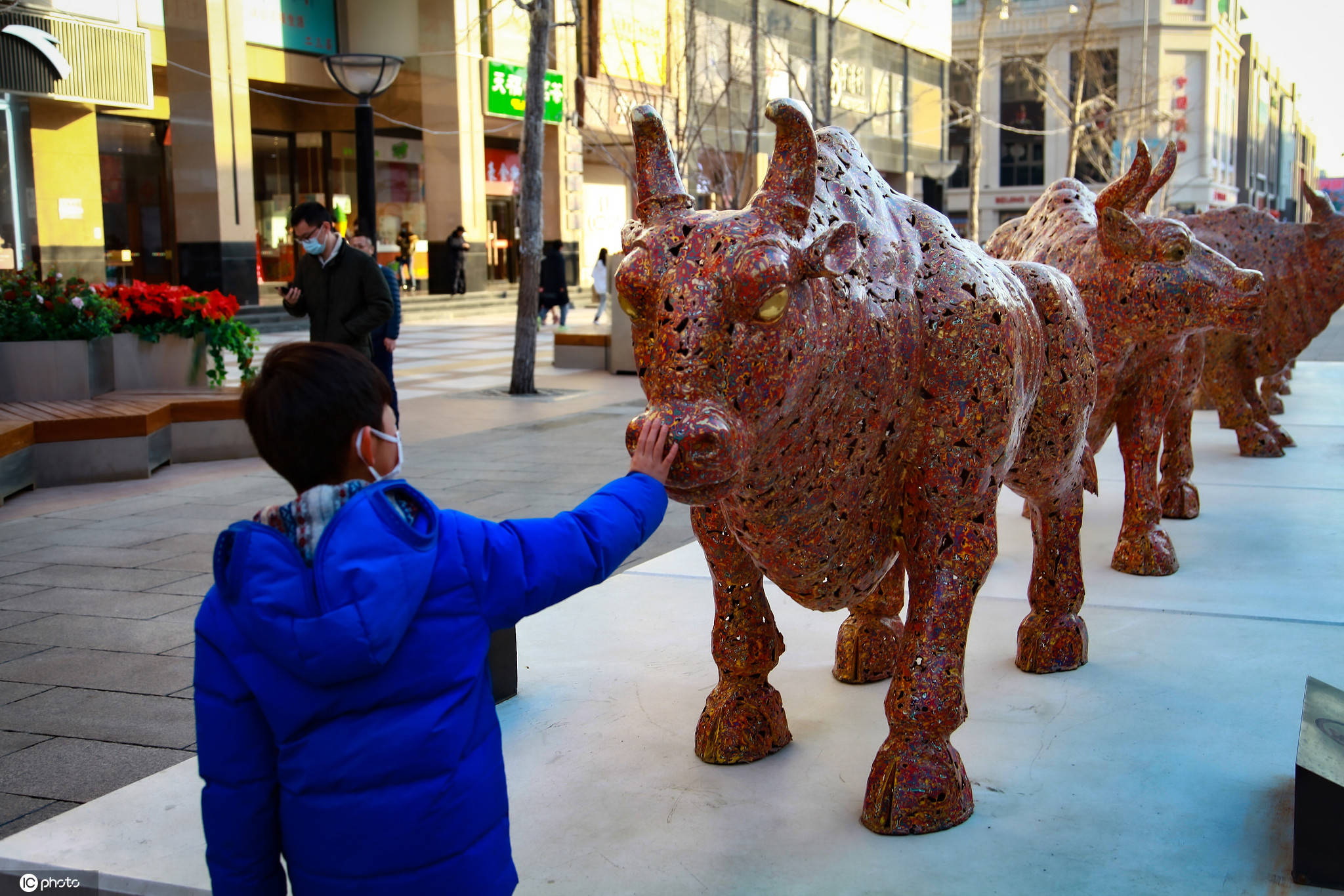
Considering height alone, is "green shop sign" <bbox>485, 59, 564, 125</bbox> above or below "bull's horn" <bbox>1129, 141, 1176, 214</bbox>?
above

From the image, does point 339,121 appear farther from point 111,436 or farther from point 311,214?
point 111,436

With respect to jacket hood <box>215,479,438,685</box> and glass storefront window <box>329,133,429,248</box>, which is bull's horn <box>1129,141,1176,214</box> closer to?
jacket hood <box>215,479,438,685</box>

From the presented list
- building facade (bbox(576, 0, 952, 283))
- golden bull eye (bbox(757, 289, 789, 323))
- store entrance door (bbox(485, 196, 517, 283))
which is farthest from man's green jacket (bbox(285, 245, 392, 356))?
store entrance door (bbox(485, 196, 517, 283))

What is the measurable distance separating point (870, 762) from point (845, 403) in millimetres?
1226

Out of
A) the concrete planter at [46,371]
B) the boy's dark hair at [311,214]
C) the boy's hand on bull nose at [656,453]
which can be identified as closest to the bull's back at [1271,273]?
the boy's dark hair at [311,214]

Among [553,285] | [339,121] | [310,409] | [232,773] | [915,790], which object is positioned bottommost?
[915,790]

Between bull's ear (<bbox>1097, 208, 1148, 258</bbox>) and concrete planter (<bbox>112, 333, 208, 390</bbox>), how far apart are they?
296 inches

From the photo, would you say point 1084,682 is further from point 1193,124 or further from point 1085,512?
point 1193,124

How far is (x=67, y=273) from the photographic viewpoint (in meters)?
19.2

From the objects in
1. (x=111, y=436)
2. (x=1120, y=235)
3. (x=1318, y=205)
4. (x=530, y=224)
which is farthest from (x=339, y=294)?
(x=1318, y=205)

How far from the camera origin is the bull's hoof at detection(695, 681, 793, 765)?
3.40 meters

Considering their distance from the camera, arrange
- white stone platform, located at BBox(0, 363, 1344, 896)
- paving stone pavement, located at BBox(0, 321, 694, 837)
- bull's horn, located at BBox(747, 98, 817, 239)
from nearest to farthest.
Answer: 1. bull's horn, located at BBox(747, 98, 817, 239)
2. white stone platform, located at BBox(0, 363, 1344, 896)
3. paving stone pavement, located at BBox(0, 321, 694, 837)

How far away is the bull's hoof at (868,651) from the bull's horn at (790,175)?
1.87 meters

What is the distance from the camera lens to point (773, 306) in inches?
96.7
